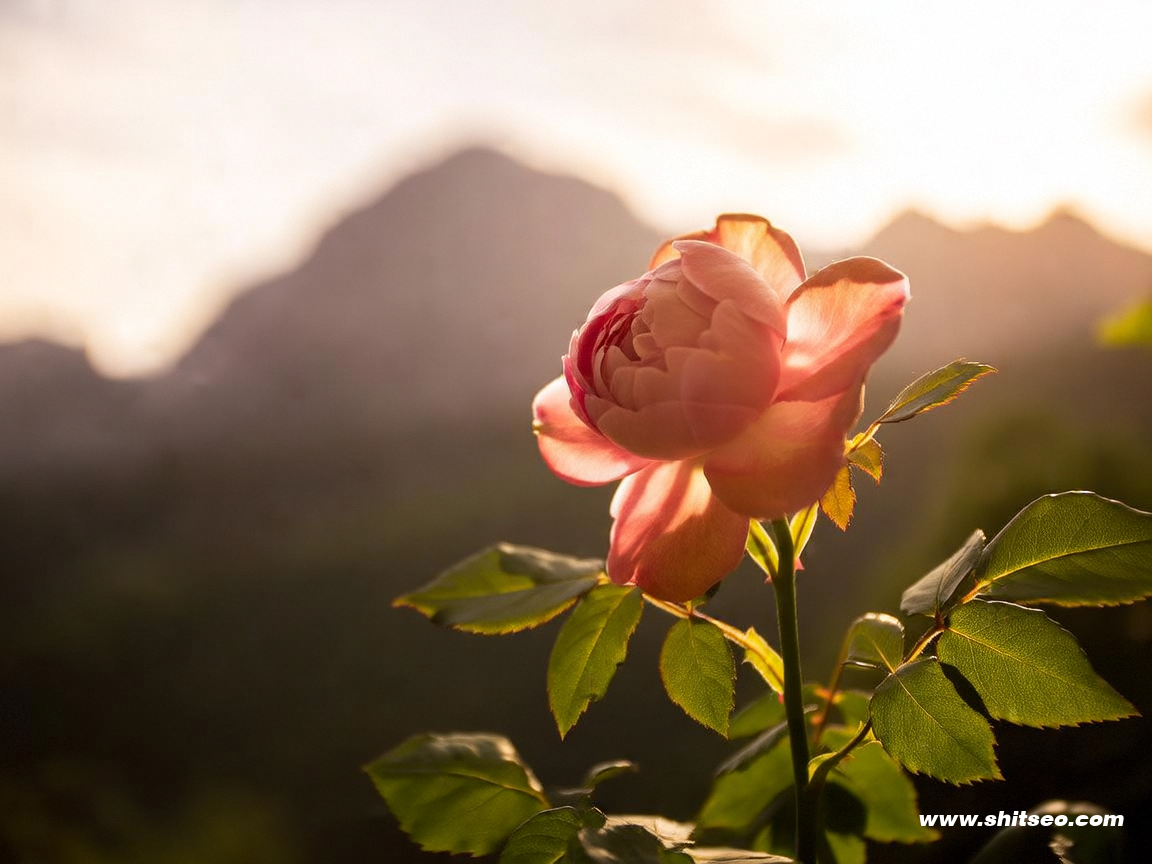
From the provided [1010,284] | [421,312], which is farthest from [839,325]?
[421,312]

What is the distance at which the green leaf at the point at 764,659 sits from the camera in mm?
298

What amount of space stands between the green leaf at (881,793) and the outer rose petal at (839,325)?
0.60ft

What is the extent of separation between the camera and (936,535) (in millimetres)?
996

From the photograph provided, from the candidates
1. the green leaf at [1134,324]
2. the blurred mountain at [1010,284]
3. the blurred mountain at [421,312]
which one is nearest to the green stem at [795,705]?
the green leaf at [1134,324]

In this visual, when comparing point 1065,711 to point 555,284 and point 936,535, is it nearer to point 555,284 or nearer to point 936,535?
point 936,535

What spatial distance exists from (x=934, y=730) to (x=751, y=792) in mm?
168

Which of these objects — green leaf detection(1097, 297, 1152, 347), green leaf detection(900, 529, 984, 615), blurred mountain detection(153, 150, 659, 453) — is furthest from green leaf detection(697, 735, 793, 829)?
blurred mountain detection(153, 150, 659, 453)

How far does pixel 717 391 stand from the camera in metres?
0.24

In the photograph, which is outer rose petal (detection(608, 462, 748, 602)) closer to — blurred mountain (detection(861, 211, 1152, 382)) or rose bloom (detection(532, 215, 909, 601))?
rose bloom (detection(532, 215, 909, 601))

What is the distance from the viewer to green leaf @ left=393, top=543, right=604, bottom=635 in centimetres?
30

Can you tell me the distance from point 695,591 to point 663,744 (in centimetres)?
103

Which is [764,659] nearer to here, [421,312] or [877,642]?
[877,642]

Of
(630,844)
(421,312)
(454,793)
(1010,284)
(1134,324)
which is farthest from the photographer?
(421,312)

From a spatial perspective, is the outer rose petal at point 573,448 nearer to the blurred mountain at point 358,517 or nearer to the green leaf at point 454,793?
the green leaf at point 454,793
